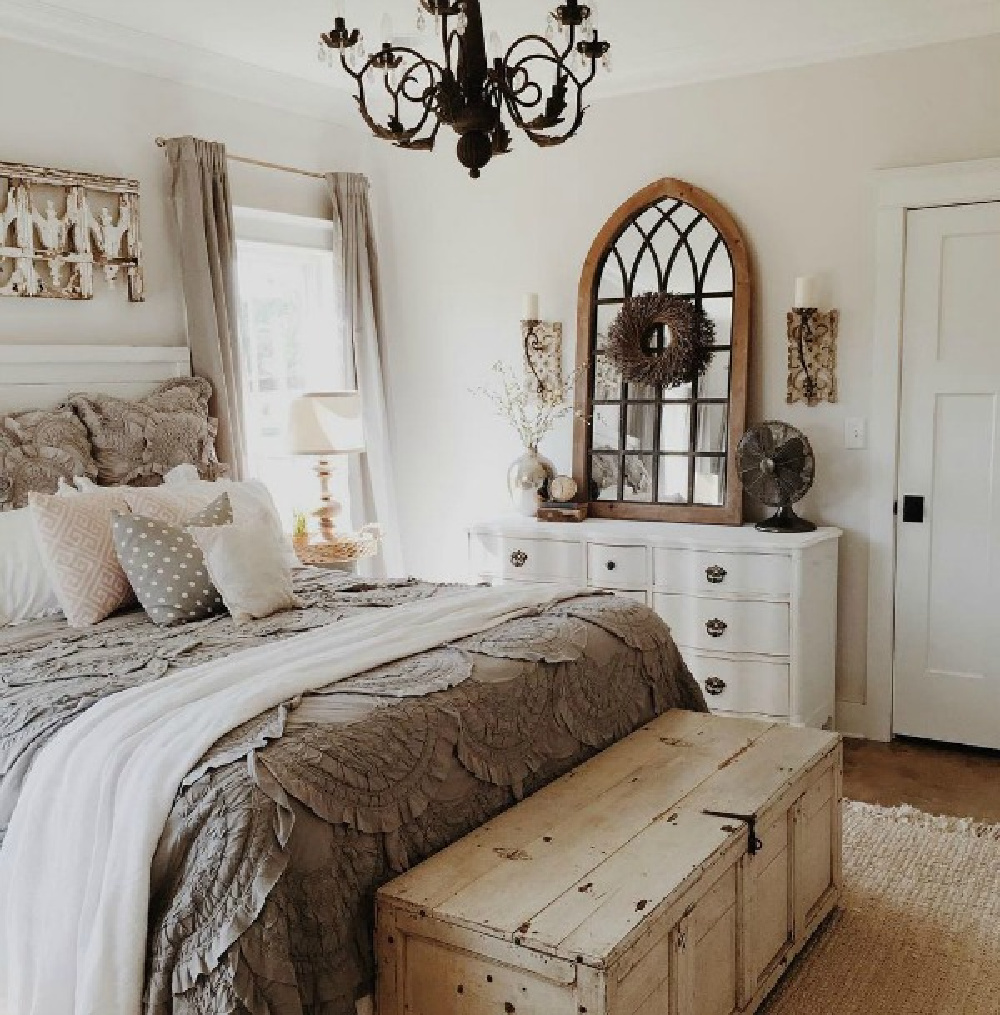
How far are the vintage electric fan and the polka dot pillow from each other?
2.18m

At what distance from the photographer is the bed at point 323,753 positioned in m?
1.89

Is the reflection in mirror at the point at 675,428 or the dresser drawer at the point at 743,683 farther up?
the reflection in mirror at the point at 675,428

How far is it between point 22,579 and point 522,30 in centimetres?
260

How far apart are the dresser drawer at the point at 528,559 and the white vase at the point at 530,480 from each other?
233 mm

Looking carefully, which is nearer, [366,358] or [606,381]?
[606,381]

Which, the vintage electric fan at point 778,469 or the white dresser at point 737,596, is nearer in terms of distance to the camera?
the white dresser at point 737,596

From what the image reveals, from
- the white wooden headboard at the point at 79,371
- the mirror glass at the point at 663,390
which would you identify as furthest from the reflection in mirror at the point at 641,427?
the white wooden headboard at the point at 79,371

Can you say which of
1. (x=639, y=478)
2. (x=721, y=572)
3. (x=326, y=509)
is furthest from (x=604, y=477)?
(x=326, y=509)

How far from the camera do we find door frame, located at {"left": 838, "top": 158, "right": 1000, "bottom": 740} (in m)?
4.12

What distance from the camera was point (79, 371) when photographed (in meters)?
4.01

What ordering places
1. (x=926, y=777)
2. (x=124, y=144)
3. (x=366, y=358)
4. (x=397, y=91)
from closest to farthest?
1. (x=397, y=91)
2. (x=926, y=777)
3. (x=124, y=144)
4. (x=366, y=358)

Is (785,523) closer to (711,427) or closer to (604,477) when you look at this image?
(711,427)

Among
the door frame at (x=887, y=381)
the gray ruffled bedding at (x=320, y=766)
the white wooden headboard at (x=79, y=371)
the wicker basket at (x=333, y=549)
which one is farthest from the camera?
the wicker basket at (x=333, y=549)

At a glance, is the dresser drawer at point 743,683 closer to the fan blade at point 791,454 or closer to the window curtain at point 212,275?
the fan blade at point 791,454
